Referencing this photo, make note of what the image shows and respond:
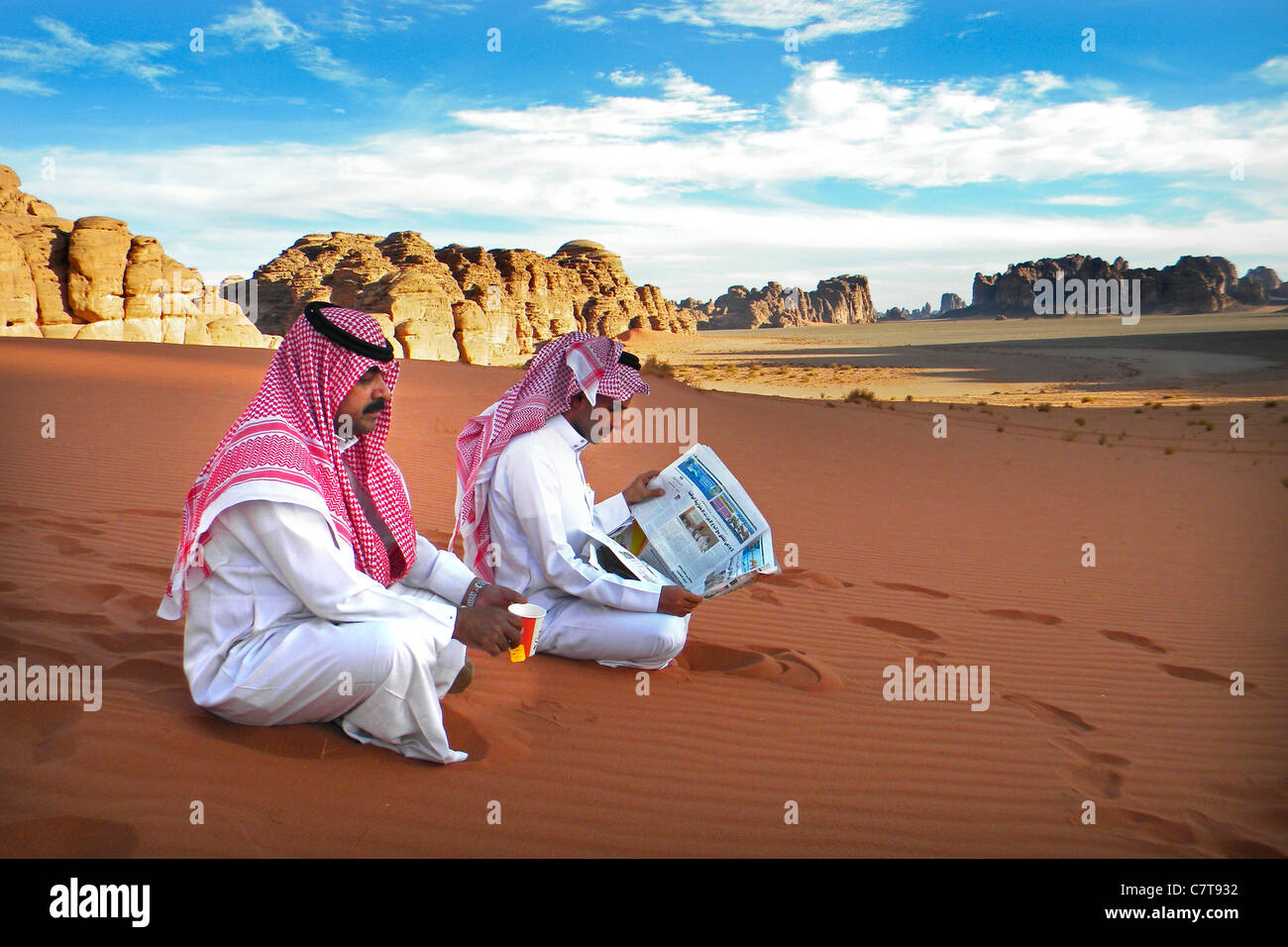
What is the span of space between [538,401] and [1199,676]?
375 centimetres

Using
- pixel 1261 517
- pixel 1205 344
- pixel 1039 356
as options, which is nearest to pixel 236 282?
pixel 1039 356

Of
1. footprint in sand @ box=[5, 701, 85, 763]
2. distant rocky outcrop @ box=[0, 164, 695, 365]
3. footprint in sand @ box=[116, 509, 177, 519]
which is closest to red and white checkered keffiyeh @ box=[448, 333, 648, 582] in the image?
footprint in sand @ box=[5, 701, 85, 763]

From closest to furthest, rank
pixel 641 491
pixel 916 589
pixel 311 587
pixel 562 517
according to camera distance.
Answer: pixel 311 587, pixel 562 517, pixel 641 491, pixel 916 589

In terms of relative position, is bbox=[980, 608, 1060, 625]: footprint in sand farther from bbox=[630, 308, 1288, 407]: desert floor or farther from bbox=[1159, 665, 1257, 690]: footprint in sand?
bbox=[630, 308, 1288, 407]: desert floor

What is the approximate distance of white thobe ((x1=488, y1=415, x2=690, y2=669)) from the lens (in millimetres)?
3656

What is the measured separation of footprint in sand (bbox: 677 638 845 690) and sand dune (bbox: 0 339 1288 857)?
0.02 metres

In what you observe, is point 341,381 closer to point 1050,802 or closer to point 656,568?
point 656,568

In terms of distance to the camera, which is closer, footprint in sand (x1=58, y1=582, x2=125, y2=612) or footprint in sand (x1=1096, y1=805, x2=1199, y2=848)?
footprint in sand (x1=1096, y1=805, x2=1199, y2=848)

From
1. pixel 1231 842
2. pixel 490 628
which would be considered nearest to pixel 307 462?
pixel 490 628

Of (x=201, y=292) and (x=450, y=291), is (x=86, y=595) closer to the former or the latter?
(x=201, y=292)

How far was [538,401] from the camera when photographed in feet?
12.8

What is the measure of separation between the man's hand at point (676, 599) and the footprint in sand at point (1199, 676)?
2.84 m

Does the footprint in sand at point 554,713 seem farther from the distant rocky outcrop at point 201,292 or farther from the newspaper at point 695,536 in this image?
the distant rocky outcrop at point 201,292

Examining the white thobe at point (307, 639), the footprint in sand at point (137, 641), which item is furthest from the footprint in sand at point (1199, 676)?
the footprint in sand at point (137, 641)
